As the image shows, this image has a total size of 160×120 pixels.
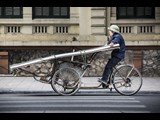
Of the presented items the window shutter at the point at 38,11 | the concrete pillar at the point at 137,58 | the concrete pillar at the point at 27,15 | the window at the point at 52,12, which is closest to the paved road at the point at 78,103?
the concrete pillar at the point at 137,58

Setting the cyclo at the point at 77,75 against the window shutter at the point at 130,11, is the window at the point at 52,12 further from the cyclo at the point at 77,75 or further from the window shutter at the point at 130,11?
the cyclo at the point at 77,75

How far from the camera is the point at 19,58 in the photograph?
734 inches

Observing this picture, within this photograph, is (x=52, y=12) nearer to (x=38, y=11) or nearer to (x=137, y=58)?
(x=38, y=11)

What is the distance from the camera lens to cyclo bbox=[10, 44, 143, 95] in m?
12.0

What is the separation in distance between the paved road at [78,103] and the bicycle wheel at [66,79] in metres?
0.29

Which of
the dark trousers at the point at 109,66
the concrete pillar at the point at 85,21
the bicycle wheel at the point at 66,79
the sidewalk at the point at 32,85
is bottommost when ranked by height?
the sidewalk at the point at 32,85

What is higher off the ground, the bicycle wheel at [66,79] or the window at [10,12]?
the window at [10,12]

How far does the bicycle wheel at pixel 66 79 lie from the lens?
12000mm

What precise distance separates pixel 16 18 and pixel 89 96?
7.81 meters

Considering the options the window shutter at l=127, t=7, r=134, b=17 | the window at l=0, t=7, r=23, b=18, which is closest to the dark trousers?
the window shutter at l=127, t=7, r=134, b=17

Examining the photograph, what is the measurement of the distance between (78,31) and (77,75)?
282 inches

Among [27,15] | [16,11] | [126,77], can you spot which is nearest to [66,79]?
[126,77]

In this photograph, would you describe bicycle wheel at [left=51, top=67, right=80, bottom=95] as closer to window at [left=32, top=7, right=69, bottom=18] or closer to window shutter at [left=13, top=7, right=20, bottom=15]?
window at [left=32, top=7, right=69, bottom=18]

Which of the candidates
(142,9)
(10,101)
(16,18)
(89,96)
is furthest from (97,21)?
(10,101)
